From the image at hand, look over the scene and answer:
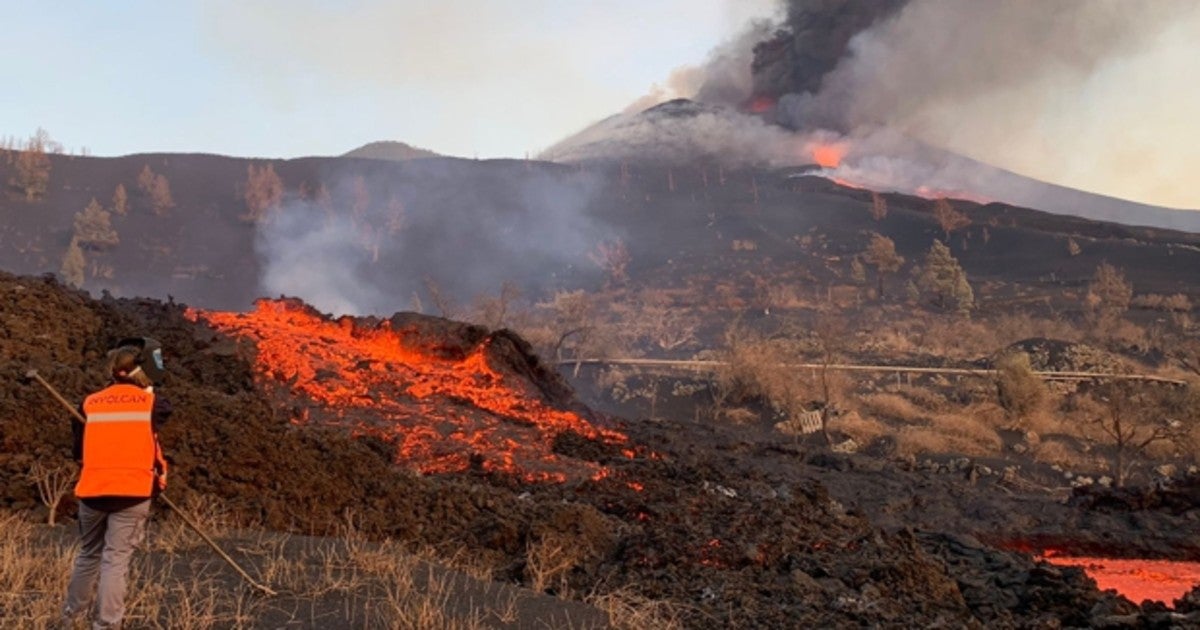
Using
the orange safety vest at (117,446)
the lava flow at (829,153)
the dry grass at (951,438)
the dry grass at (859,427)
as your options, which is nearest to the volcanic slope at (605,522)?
the orange safety vest at (117,446)

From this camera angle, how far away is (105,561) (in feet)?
14.1

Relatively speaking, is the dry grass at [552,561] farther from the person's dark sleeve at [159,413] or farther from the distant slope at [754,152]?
the distant slope at [754,152]

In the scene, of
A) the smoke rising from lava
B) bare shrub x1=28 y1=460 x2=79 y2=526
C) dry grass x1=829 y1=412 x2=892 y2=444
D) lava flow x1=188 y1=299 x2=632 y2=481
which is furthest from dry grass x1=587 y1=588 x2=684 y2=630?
the smoke rising from lava

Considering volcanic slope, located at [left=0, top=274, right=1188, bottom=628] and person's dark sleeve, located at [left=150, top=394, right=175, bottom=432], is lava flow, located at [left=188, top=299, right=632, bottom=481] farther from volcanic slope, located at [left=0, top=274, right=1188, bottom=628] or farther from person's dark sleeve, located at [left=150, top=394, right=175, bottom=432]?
person's dark sleeve, located at [left=150, top=394, right=175, bottom=432]

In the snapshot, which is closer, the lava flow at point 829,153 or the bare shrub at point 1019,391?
the bare shrub at point 1019,391

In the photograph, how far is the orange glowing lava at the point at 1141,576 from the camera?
1108cm

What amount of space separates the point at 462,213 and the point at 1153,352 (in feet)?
200

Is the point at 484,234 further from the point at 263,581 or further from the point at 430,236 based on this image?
the point at 263,581

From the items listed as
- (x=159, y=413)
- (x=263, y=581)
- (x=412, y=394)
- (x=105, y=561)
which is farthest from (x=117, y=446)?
(x=412, y=394)

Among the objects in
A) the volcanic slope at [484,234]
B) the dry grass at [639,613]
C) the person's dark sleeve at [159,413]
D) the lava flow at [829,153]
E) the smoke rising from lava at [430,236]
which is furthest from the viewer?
the lava flow at [829,153]

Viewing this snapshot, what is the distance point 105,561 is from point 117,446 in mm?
584

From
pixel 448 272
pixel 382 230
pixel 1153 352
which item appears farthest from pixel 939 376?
pixel 382 230

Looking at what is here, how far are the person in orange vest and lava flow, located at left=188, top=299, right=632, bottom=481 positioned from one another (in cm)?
812

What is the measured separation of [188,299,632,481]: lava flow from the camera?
43.6 feet
